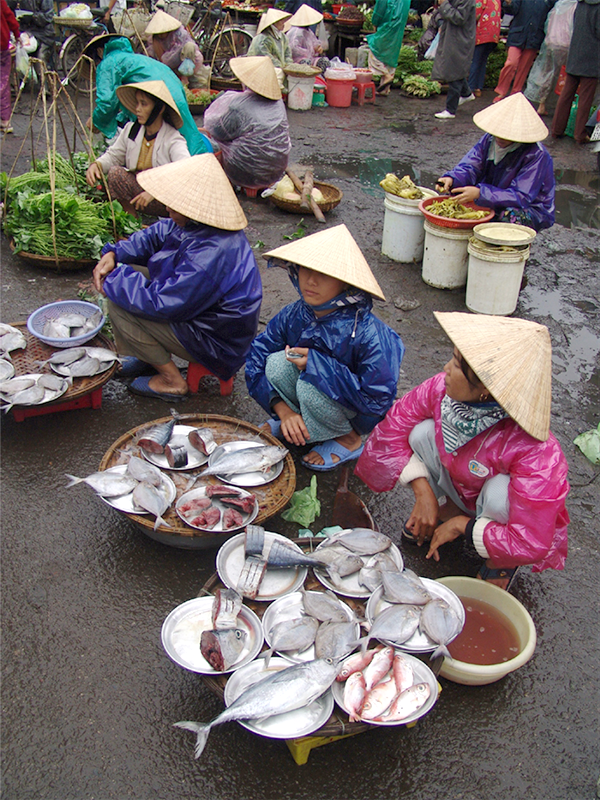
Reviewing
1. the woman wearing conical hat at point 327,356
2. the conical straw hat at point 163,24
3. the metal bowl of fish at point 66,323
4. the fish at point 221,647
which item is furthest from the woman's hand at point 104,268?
the conical straw hat at point 163,24

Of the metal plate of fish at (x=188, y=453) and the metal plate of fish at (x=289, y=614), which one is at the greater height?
the metal plate of fish at (x=188, y=453)

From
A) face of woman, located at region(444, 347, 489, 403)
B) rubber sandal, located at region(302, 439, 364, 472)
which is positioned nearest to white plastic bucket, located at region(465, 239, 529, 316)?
rubber sandal, located at region(302, 439, 364, 472)

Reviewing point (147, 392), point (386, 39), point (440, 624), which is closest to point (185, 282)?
point (147, 392)

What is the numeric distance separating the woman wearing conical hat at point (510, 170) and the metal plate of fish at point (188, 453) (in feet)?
11.2

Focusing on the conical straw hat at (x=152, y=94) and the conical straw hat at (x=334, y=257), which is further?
the conical straw hat at (x=152, y=94)

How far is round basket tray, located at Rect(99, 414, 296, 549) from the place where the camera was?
2.66 m

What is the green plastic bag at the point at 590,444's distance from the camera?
369 cm

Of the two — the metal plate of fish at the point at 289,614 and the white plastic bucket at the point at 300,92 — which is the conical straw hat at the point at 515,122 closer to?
the metal plate of fish at the point at 289,614

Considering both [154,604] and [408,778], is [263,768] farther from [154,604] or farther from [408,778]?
[154,604]

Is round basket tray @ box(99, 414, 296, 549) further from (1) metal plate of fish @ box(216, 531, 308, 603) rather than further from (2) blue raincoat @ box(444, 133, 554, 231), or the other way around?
(2) blue raincoat @ box(444, 133, 554, 231)

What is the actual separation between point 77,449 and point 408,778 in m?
2.43

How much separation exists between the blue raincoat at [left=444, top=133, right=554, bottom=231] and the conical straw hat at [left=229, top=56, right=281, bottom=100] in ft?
7.04

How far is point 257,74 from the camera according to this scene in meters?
5.90

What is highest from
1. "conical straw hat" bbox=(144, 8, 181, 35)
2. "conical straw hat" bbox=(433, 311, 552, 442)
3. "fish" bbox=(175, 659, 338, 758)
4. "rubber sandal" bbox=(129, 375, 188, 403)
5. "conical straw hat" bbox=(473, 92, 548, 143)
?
"conical straw hat" bbox=(144, 8, 181, 35)
